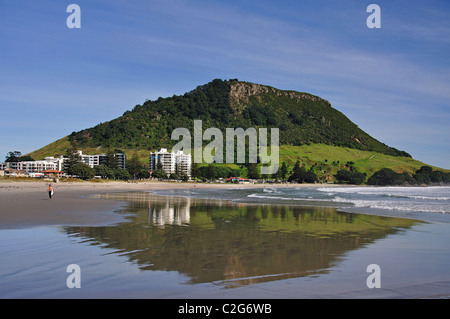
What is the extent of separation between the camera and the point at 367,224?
18141 millimetres

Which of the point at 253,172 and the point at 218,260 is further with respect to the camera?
the point at 253,172

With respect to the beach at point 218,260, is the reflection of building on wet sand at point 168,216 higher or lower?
lower

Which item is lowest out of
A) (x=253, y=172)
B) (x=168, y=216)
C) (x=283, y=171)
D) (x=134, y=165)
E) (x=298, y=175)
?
(x=298, y=175)

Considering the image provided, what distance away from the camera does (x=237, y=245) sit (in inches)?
462

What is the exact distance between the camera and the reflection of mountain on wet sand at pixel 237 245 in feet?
27.9

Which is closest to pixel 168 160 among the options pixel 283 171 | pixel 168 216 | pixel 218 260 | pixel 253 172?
pixel 253 172

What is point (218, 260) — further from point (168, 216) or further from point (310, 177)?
point (310, 177)

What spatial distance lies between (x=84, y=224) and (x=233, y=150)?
6691 inches

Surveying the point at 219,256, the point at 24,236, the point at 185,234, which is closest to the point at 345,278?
the point at 219,256

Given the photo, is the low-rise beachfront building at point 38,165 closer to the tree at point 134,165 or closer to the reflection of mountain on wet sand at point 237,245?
the tree at point 134,165

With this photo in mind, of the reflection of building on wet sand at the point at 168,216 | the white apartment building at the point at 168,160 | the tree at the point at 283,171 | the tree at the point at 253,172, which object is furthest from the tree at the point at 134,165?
the reflection of building on wet sand at the point at 168,216

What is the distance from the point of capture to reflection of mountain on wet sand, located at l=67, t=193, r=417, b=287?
8516 mm

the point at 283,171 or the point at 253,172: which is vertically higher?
the point at 283,171
